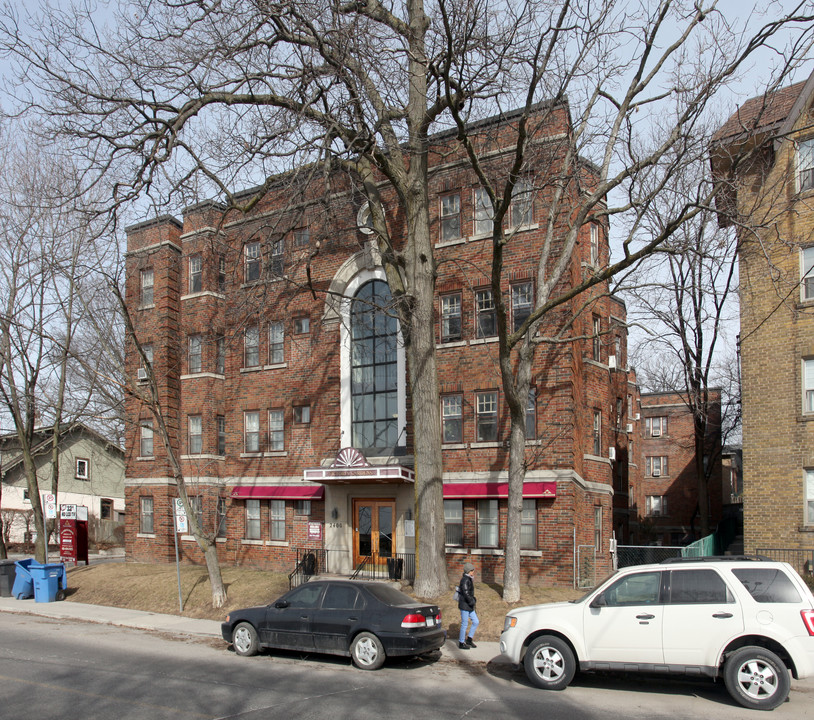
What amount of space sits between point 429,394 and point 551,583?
6.30m

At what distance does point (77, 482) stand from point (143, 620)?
107ft

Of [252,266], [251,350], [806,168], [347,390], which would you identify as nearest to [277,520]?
[347,390]

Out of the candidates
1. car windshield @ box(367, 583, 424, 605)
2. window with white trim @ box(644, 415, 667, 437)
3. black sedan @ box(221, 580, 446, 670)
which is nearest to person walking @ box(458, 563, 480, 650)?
black sedan @ box(221, 580, 446, 670)

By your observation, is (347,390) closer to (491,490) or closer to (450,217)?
(491,490)

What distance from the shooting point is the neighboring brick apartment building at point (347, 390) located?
2044 cm

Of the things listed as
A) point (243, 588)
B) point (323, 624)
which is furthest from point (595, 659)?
point (243, 588)

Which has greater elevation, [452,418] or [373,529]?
[452,418]

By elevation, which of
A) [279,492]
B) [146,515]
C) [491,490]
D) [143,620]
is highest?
[491,490]

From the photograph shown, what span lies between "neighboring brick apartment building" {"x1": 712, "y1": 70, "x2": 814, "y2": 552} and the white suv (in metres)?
10.6

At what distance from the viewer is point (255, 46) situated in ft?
53.9

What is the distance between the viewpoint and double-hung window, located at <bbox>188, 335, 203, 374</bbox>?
92.2ft

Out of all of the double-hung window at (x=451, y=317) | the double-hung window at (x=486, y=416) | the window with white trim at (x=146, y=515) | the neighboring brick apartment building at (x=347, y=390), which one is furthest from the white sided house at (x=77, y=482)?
the double-hung window at (x=486, y=416)

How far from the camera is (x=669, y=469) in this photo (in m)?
45.8

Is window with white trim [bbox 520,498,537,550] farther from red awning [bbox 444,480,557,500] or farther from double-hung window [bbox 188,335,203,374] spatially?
double-hung window [bbox 188,335,203,374]
